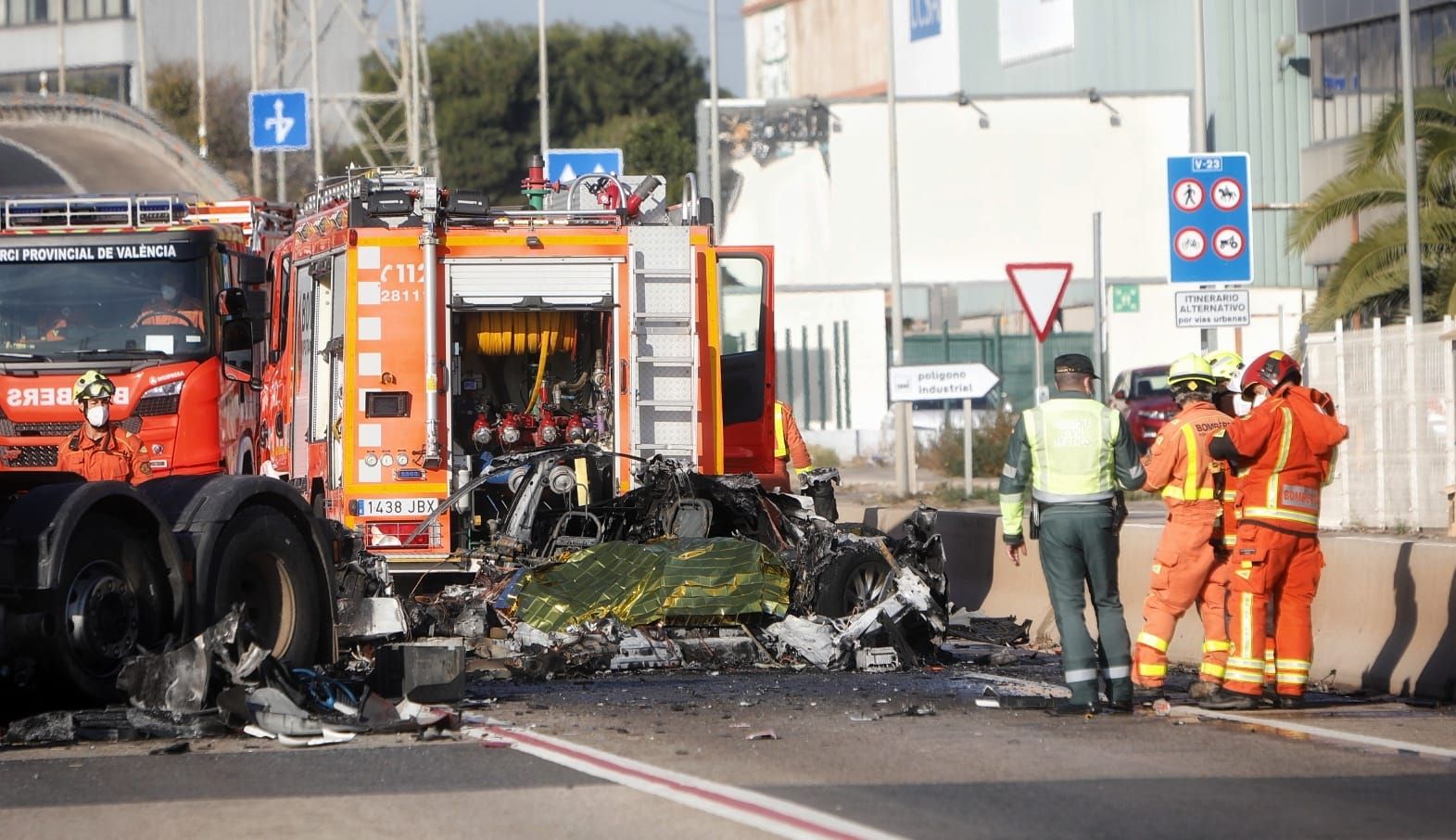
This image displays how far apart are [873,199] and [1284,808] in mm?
41967

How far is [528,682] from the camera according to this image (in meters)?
11.3

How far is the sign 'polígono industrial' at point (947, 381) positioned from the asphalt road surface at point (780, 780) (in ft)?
44.6

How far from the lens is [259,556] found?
10.3 metres

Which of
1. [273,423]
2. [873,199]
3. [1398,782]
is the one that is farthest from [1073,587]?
[873,199]

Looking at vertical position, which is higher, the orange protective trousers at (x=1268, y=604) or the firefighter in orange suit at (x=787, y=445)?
the firefighter in orange suit at (x=787, y=445)

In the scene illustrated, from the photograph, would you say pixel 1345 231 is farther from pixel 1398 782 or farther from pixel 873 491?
pixel 1398 782

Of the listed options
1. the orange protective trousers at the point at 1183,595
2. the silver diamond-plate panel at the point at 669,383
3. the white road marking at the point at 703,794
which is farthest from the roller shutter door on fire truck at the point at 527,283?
the white road marking at the point at 703,794

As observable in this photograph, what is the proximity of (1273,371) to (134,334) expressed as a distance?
9.29 m

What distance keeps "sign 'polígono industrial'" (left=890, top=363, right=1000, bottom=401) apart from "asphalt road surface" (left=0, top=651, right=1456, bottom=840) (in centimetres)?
1359

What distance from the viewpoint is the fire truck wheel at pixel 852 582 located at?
12.5 meters

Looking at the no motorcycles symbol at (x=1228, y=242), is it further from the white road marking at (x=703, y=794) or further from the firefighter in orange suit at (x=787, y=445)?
the white road marking at (x=703, y=794)

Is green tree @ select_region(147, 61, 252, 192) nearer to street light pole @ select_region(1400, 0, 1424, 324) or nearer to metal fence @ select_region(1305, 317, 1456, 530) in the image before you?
street light pole @ select_region(1400, 0, 1424, 324)

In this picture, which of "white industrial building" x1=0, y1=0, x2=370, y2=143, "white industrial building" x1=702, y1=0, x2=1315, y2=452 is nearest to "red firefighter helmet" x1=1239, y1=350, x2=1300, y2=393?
"white industrial building" x1=702, y1=0, x2=1315, y2=452

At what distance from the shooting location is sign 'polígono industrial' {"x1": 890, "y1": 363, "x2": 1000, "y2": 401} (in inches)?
930
